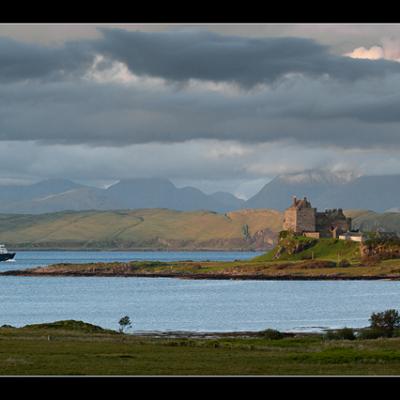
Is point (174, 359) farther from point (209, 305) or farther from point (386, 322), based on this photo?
point (209, 305)

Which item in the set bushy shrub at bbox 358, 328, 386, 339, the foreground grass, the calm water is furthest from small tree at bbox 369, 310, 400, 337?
the calm water

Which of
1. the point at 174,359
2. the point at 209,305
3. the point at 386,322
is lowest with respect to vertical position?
the point at 174,359

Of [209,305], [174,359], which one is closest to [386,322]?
[174,359]

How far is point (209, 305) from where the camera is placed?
140 m

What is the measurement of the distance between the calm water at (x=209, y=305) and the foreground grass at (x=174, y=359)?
135ft

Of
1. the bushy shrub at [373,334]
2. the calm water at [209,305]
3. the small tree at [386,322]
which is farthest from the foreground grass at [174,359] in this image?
the calm water at [209,305]

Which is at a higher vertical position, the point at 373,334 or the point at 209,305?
the point at 209,305

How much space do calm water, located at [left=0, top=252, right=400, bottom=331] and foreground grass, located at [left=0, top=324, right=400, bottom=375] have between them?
1618 inches

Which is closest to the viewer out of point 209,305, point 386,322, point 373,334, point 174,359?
point 174,359

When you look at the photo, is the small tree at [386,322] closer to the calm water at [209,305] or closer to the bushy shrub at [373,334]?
the bushy shrub at [373,334]

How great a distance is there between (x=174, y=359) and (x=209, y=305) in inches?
3855

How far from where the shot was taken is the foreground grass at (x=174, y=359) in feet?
118
